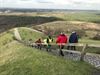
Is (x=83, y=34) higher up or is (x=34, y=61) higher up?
(x=34, y=61)

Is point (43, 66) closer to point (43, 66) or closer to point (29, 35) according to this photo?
point (43, 66)

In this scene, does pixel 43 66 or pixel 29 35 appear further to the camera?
pixel 29 35

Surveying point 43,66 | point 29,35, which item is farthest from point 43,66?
point 29,35

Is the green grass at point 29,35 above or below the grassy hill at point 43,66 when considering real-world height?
below

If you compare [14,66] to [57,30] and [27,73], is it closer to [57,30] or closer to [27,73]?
[27,73]

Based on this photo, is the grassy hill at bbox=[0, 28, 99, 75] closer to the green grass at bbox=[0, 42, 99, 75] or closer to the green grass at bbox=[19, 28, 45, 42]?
the green grass at bbox=[0, 42, 99, 75]

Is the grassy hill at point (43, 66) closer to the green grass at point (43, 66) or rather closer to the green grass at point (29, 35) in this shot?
the green grass at point (43, 66)

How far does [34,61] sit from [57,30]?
179 feet

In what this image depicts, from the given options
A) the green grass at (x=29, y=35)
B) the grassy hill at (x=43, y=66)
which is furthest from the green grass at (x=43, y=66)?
the green grass at (x=29, y=35)

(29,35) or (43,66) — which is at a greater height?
(43,66)

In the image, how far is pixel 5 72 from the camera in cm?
2348

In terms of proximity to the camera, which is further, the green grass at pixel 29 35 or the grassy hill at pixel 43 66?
the green grass at pixel 29 35

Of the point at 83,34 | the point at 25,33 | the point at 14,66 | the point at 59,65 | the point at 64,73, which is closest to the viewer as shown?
the point at 64,73

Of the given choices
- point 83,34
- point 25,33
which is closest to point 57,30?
point 83,34
